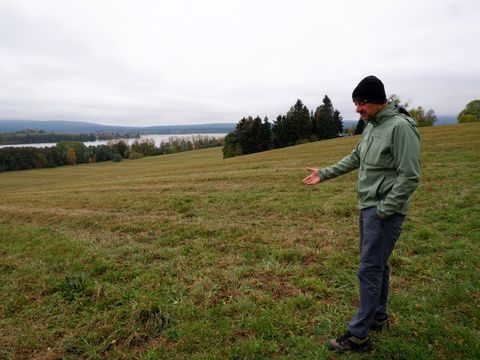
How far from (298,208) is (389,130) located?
21.3 feet

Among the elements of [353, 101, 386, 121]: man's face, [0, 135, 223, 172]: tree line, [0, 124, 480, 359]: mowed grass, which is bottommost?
[0, 135, 223, 172]: tree line

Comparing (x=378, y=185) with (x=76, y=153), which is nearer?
(x=378, y=185)

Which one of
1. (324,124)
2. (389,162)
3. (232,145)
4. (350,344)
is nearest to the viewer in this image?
(389,162)

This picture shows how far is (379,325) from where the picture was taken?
3.74 meters

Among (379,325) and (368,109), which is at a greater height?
(368,109)

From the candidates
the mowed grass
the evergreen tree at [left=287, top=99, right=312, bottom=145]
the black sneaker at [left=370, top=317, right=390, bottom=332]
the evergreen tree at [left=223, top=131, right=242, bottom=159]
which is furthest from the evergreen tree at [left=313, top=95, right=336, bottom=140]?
the black sneaker at [left=370, top=317, right=390, bottom=332]

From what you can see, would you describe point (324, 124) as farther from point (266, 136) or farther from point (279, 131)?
point (266, 136)

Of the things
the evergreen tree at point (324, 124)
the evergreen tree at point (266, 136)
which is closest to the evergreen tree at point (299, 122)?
the evergreen tree at point (324, 124)

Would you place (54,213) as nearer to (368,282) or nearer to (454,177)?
(368,282)

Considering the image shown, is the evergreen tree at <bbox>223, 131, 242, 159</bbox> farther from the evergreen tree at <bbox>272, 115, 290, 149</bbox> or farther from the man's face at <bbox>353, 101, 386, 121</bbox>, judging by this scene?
the man's face at <bbox>353, 101, 386, 121</bbox>

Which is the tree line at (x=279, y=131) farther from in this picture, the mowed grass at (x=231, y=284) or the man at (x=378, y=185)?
the man at (x=378, y=185)

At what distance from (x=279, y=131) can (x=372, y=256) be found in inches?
2422

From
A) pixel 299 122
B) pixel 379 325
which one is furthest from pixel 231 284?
pixel 299 122

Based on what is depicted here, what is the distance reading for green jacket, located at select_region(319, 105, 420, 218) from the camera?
301cm
